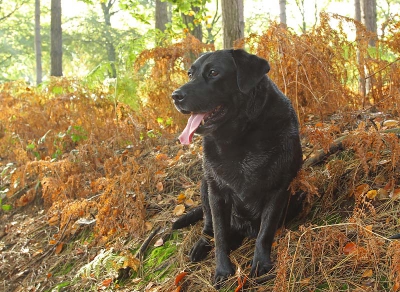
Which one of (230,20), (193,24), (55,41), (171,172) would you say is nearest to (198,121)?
(171,172)

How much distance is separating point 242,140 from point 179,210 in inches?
55.0

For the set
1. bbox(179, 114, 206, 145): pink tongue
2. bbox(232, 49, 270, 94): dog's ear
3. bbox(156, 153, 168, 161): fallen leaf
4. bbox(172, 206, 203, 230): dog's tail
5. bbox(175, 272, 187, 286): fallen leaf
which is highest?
bbox(232, 49, 270, 94): dog's ear

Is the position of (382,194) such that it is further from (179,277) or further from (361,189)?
(179,277)

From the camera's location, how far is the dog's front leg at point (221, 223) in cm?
285

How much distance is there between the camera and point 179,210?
3.99 meters

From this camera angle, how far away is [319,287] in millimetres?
2383

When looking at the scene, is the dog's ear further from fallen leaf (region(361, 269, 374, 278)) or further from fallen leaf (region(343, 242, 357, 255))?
fallen leaf (region(361, 269, 374, 278))

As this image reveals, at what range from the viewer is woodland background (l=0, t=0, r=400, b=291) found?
260cm

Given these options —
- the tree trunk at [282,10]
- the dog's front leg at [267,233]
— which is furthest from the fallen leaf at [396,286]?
the tree trunk at [282,10]

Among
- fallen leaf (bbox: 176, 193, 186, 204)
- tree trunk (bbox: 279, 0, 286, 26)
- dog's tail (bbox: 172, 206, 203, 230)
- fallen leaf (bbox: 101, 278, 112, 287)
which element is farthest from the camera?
tree trunk (bbox: 279, 0, 286, 26)

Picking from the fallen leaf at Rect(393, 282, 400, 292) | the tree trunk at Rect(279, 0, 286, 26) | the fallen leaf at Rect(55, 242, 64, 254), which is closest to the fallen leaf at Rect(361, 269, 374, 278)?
the fallen leaf at Rect(393, 282, 400, 292)

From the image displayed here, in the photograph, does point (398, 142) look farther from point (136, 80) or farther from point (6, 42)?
point (6, 42)

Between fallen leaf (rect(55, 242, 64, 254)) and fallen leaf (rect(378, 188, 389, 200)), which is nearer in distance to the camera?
fallen leaf (rect(378, 188, 389, 200))

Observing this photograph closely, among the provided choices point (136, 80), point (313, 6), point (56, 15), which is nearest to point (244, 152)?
point (136, 80)
